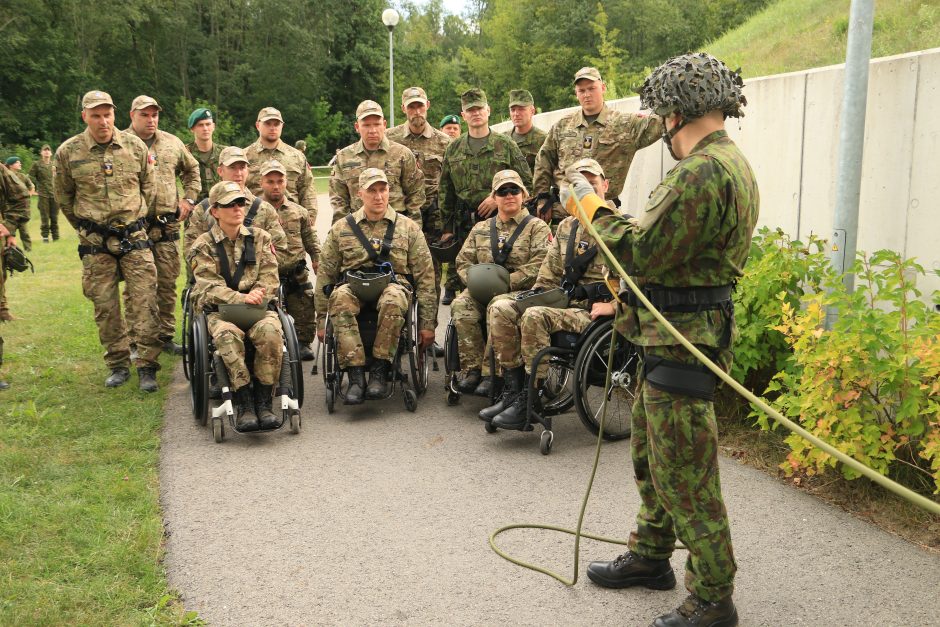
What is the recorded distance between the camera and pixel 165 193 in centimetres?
737

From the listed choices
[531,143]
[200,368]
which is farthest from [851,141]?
[200,368]

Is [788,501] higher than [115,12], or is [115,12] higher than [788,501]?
[115,12]

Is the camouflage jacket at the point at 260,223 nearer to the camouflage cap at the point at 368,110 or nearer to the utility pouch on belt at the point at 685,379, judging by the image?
the camouflage cap at the point at 368,110

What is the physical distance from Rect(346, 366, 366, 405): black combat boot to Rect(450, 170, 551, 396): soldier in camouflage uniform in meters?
0.67

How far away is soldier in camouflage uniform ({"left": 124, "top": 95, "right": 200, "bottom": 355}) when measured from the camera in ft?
24.1

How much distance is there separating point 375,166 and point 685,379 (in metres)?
Result: 4.93

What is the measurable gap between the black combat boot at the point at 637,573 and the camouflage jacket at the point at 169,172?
16.9ft

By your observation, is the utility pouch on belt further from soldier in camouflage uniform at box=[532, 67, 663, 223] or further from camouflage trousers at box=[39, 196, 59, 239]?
camouflage trousers at box=[39, 196, 59, 239]

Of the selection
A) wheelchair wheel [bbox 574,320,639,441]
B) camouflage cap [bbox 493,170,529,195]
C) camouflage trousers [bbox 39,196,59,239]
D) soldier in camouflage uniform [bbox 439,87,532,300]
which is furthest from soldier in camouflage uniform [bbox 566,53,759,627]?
camouflage trousers [bbox 39,196,59,239]

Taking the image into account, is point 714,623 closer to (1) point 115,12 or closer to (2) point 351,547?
(2) point 351,547

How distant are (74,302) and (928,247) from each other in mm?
9855

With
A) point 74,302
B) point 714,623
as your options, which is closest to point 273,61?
point 74,302

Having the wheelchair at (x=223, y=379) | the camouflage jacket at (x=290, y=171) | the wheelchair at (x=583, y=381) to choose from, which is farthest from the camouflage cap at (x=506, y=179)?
the camouflage jacket at (x=290, y=171)

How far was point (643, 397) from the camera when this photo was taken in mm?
3242
